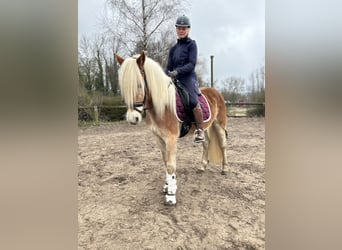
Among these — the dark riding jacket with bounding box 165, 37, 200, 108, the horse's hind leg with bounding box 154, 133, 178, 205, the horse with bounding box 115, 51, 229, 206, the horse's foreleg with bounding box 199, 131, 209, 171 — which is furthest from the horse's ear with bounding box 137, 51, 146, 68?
the horse's foreleg with bounding box 199, 131, 209, 171

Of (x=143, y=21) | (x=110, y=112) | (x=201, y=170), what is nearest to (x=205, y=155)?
(x=201, y=170)

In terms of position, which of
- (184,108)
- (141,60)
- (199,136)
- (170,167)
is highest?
(141,60)

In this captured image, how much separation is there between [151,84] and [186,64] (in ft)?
0.45

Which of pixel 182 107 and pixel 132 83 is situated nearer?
pixel 132 83

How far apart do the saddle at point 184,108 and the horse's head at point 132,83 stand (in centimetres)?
17

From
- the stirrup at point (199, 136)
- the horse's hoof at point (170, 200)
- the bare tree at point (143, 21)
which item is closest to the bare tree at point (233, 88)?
the stirrup at point (199, 136)

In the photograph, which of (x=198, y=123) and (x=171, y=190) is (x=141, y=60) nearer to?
(x=198, y=123)

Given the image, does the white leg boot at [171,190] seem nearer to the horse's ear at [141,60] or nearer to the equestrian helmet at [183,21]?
the horse's ear at [141,60]

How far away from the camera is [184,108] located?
942 mm

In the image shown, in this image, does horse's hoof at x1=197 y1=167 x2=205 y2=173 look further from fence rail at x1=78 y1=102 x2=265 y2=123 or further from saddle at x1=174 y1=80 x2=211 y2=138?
fence rail at x1=78 y1=102 x2=265 y2=123

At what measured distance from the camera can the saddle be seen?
3.03ft

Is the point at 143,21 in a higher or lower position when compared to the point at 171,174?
higher

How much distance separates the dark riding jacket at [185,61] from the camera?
845 millimetres
